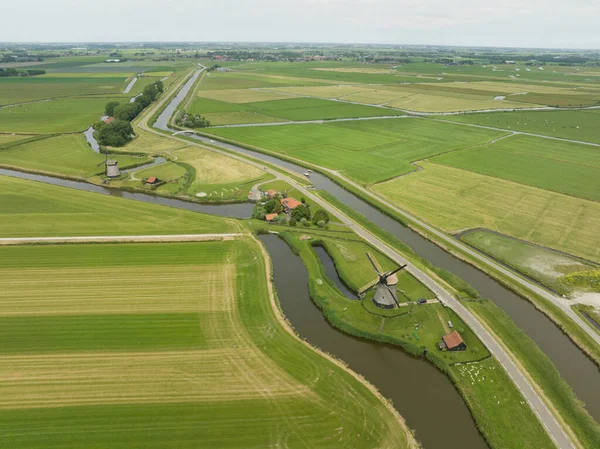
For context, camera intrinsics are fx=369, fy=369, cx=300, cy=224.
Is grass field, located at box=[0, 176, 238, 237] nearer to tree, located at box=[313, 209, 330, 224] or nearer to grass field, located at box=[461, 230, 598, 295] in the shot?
tree, located at box=[313, 209, 330, 224]

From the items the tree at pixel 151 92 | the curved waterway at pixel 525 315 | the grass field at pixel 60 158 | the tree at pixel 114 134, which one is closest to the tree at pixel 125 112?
the tree at pixel 114 134

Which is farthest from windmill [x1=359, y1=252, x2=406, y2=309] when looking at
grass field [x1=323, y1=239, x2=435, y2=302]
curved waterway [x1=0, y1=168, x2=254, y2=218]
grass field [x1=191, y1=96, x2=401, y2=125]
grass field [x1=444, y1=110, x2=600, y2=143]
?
grass field [x1=444, y1=110, x2=600, y2=143]

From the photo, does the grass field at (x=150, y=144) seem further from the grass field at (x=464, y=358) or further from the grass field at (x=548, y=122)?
the grass field at (x=548, y=122)

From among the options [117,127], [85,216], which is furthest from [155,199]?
[117,127]

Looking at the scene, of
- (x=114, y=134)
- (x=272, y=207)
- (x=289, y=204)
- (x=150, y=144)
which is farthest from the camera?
(x=150, y=144)

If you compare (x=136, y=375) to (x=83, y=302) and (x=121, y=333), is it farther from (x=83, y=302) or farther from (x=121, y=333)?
(x=83, y=302)

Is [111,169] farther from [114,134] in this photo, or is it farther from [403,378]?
[403,378]

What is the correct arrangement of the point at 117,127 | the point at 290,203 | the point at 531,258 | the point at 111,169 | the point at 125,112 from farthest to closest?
the point at 125,112 < the point at 117,127 < the point at 111,169 < the point at 290,203 < the point at 531,258
